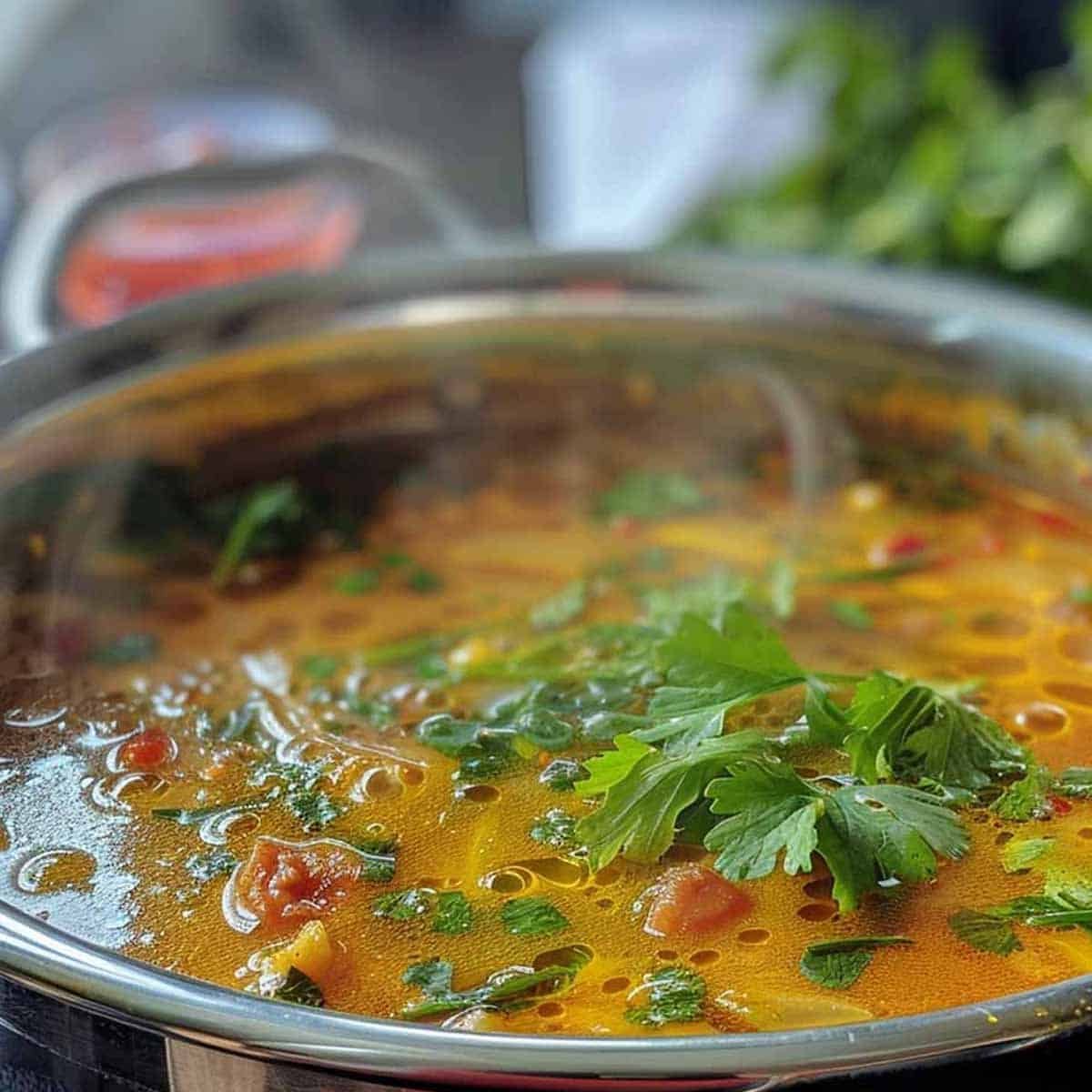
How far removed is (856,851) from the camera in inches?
35.4

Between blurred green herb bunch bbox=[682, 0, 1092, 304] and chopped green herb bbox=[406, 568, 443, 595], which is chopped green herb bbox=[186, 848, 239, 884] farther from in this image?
blurred green herb bunch bbox=[682, 0, 1092, 304]

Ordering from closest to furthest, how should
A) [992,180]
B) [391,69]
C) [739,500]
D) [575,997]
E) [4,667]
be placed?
[575,997] < [4,667] < [739,500] < [992,180] < [391,69]

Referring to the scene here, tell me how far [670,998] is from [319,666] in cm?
49

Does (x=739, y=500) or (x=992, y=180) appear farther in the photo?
(x=992, y=180)

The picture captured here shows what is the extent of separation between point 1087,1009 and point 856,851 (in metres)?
0.19

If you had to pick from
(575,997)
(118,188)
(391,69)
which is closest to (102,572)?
(118,188)

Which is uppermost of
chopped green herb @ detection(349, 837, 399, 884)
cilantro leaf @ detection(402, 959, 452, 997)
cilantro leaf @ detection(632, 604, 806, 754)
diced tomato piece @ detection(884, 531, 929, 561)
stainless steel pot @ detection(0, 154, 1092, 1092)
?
stainless steel pot @ detection(0, 154, 1092, 1092)

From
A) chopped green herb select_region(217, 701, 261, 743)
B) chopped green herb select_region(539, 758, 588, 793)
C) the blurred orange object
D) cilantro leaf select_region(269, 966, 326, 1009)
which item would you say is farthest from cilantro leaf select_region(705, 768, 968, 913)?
the blurred orange object

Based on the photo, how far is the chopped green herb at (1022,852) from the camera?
0.94 metres

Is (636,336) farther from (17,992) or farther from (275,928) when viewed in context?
(17,992)

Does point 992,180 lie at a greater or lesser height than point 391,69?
lesser

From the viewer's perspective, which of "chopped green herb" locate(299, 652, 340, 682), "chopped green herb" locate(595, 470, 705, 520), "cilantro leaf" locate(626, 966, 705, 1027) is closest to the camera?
"cilantro leaf" locate(626, 966, 705, 1027)

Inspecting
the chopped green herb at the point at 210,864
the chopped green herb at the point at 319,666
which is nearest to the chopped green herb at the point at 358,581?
the chopped green herb at the point at 319,666

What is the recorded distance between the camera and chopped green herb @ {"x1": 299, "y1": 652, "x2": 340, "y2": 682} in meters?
1.23
